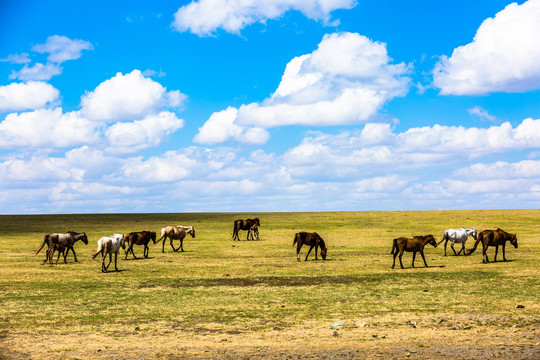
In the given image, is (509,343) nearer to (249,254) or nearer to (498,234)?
(498,234)

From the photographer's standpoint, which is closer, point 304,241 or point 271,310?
point 271,310

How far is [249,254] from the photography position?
119 feet

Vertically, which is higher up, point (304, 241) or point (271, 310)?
point (304, 241)

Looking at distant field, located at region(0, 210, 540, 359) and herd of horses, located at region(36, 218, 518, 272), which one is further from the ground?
herd of horses, located at region(36, 218, 518, 272)

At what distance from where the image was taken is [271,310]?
16922 millimetres

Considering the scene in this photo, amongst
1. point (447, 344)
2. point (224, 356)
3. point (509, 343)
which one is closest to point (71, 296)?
point (224, 356)

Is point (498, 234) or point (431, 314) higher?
point (498, 234)

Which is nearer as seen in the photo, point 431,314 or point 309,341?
point 309,341

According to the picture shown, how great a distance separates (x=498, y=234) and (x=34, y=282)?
2431 centimetres

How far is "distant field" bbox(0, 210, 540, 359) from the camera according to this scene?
491 inches

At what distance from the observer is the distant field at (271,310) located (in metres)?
12.5

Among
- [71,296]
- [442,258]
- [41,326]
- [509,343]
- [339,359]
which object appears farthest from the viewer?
[442,258]

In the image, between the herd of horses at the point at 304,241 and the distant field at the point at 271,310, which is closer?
the distant field at the point at 271,310

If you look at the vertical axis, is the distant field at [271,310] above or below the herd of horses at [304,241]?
below
